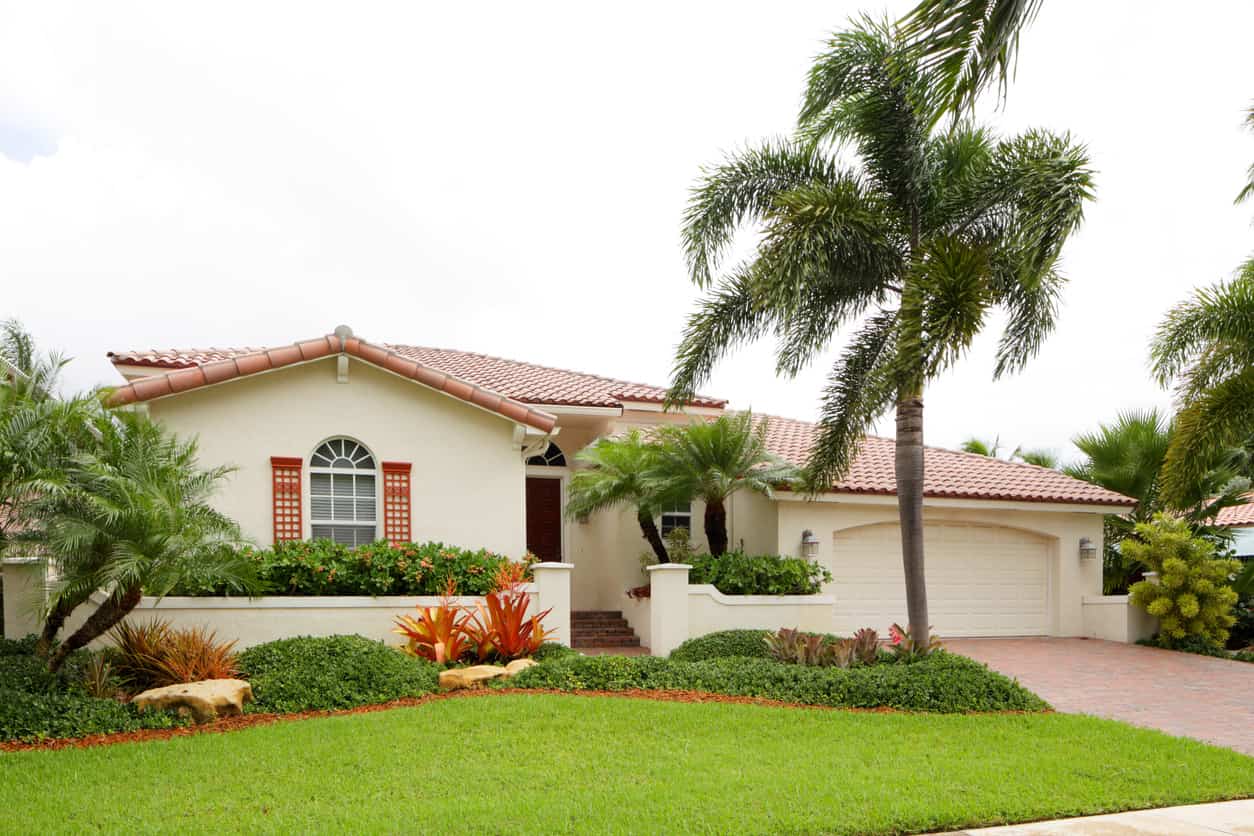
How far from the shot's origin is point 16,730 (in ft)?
30.6

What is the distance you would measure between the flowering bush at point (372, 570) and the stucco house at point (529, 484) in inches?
29.7

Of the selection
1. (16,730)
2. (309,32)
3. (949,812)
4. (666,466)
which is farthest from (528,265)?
(949,812)

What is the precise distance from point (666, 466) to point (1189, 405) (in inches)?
309

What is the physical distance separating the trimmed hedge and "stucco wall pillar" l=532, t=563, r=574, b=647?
63.3 inches

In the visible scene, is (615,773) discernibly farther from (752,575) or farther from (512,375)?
(512,375)

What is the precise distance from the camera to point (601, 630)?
17.1 metres

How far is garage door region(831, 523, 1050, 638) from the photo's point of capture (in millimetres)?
18438

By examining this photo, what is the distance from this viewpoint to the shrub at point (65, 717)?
9.38 meters

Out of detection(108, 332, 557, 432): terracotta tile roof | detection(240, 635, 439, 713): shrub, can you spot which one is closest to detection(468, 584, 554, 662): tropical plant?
detection(240, 635, 439, 713): shrub

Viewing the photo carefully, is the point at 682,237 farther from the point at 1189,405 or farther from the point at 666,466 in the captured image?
the point at 1189,405

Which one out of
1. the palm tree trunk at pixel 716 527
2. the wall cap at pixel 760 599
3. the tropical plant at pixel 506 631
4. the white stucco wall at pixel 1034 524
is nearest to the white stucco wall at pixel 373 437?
the tropical plant at pixel 506 631

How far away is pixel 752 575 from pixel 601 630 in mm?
3293

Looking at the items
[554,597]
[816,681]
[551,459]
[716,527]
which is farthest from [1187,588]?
[551,459]

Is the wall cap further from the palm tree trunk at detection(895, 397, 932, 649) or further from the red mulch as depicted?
the red mulch
